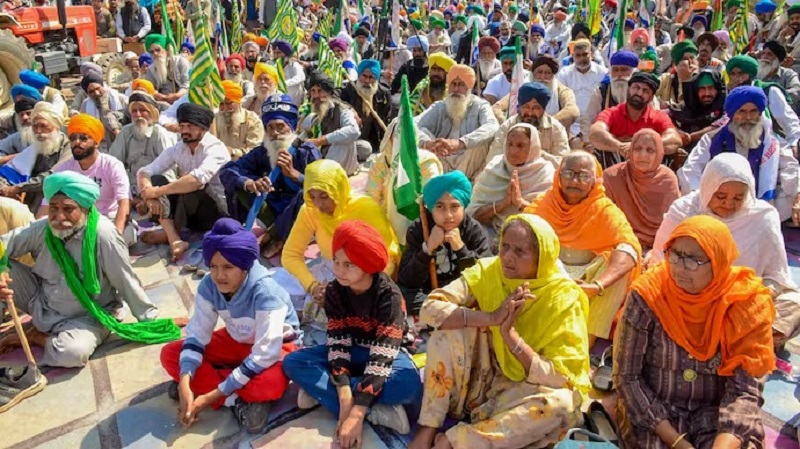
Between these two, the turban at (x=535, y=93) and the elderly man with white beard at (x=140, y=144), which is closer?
the turban at (x=535, y=93)

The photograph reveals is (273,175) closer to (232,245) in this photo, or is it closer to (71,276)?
(71,276)

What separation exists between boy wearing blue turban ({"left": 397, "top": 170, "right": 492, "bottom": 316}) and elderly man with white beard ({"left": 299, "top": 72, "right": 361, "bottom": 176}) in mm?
2700

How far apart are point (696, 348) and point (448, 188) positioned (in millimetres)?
1494

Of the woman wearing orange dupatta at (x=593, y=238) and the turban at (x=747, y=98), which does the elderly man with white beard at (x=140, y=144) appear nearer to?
the woman wearing orange dupatta at (x=593, y=238)

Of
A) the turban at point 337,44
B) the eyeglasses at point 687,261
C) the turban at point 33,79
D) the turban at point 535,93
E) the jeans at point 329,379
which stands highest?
the turban at point 535,93

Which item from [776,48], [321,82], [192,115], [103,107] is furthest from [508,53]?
[103,107]

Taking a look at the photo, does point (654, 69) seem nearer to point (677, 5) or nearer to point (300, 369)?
point (300, 369)

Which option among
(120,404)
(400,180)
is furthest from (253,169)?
(120,404)

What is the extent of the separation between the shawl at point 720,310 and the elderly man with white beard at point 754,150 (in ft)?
7.92

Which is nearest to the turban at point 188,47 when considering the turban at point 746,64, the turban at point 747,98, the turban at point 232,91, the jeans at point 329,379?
the turban at point 232,91

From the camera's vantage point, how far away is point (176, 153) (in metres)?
5.41

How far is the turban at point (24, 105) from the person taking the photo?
247 inches

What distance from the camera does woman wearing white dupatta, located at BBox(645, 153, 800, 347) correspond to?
3.28 metres

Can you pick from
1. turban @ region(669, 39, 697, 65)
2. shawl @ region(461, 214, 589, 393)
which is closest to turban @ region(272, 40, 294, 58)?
turban @ region(669, 39, 697, 65)
